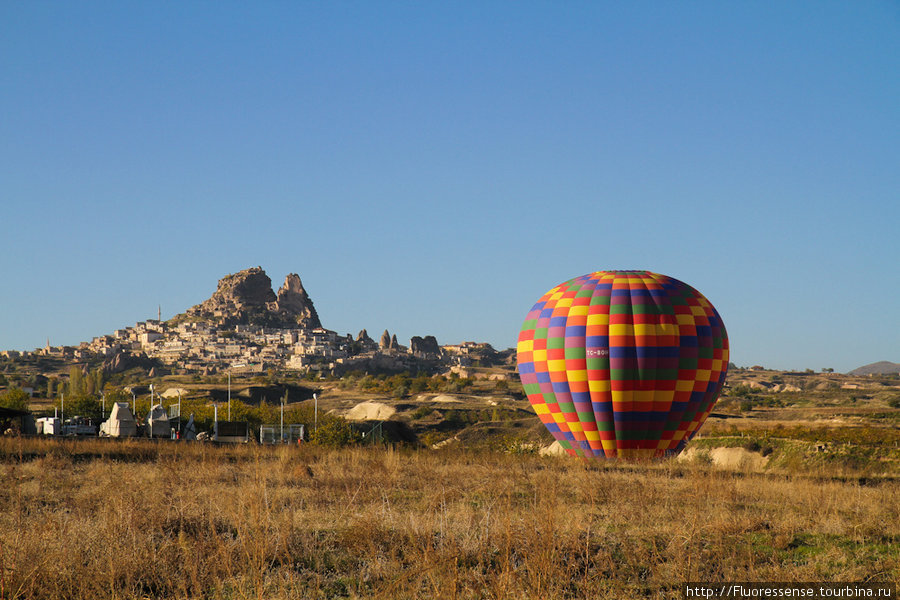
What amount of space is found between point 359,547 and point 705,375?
26.7 meters

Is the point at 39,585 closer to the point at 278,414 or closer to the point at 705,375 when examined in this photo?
the point at 705,375

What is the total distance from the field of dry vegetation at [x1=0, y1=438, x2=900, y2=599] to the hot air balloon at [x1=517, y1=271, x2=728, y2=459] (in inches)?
572

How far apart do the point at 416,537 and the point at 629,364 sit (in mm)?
24085

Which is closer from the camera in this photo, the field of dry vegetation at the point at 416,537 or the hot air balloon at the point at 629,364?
the field of dry vegetation at the point at 416,537

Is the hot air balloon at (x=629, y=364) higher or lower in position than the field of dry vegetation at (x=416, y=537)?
higher

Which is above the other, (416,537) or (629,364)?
(629,364)

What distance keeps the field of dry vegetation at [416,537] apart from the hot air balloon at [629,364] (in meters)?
14.5

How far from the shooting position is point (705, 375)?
3478 cm

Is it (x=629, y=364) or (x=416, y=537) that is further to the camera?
(x=629, y=364)

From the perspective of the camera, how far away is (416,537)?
10586 millimetres

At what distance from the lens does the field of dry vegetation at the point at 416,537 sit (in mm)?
8477

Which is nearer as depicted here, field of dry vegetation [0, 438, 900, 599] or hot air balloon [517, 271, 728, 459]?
field of dry vegetation [0, 438, 900, 599]

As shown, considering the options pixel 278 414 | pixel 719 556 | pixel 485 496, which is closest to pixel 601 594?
pixel 719 556

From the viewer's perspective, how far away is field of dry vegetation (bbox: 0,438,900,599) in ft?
27.8
